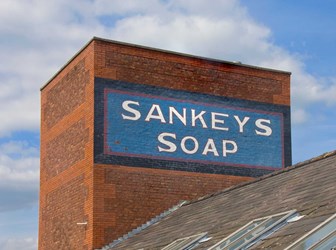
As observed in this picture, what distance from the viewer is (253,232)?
1435 centimetres

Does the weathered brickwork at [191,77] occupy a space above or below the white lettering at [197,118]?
above

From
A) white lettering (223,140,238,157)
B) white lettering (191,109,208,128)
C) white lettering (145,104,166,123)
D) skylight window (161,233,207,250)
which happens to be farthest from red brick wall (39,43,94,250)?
skylight window (161,233,207,250)


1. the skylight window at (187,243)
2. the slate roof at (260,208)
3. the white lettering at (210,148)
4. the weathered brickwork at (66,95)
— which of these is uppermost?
the weathered brickwork at (66,95)

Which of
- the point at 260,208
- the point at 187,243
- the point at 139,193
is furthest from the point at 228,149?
the point at 187,243

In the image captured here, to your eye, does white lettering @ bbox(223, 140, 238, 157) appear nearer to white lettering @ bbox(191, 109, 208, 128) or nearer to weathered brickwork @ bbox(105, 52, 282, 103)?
white lettering @ bbox(191, 109, 208, 128)

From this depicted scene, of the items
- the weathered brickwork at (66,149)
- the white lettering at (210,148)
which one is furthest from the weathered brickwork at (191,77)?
the weathered brickwork at (66,149)

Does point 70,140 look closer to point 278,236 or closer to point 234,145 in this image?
point 234,145

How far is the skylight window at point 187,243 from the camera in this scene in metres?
16.2

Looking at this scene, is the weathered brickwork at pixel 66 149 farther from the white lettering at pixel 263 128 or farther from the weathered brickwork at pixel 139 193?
the white lettering at pixel 263 128

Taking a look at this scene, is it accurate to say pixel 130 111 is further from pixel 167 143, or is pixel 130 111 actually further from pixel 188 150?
pixel 188 150

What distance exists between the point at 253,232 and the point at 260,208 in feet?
8.16

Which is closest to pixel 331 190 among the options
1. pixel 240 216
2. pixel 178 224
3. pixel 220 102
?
pixel 240 216

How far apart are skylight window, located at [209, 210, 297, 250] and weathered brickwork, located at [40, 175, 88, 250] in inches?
342

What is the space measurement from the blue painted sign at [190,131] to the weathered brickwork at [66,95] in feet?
3.97
